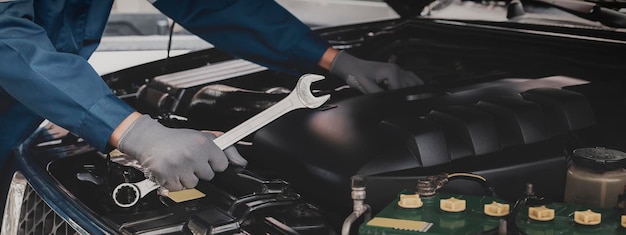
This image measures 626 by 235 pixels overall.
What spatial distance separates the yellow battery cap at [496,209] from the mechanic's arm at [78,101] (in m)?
0.44

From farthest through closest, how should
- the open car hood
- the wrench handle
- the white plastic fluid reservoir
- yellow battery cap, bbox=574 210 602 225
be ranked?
1. the open car hood
2. the wrench handle
3. the white plastic fluid reservoir
4. yellow battery cap, bbox=574 210 602 225

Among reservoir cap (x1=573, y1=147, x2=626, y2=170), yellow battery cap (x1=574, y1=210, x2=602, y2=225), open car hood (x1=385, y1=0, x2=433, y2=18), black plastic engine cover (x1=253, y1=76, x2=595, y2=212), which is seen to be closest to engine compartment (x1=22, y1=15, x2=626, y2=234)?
black plastic engine cover (x1=253, y1=76, x2=595, y2=212)

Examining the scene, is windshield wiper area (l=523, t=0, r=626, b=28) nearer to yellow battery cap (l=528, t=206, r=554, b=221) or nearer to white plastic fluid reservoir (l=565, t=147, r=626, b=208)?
white plastic fluid reservoir (l=565, t=147, r=626, b=208)

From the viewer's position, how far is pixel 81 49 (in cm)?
169

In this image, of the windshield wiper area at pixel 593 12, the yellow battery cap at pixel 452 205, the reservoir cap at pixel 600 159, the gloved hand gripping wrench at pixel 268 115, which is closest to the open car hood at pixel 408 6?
the windshield wiper area at pixel 593 12

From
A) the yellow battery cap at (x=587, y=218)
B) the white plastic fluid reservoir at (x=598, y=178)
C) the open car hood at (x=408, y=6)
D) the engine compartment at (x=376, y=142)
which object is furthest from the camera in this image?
the open car hood at (x=408, y=6)

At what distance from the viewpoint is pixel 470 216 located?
1.00 m

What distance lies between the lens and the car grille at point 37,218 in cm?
131

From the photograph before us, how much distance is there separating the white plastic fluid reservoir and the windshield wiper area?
75 centimetres

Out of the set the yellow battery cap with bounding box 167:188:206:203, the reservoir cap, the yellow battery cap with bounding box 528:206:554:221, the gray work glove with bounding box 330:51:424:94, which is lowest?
the yellow battery cap with bounding box 167:188:206:203

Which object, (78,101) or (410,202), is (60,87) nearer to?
(78,101)

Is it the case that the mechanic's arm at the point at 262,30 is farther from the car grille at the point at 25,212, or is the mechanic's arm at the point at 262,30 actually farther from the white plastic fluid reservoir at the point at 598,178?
the white plastic fluid reservoir at the point at 598,178

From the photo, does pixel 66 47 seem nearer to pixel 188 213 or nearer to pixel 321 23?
pixel 188 213

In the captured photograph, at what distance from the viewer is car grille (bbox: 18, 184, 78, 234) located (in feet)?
4.30
